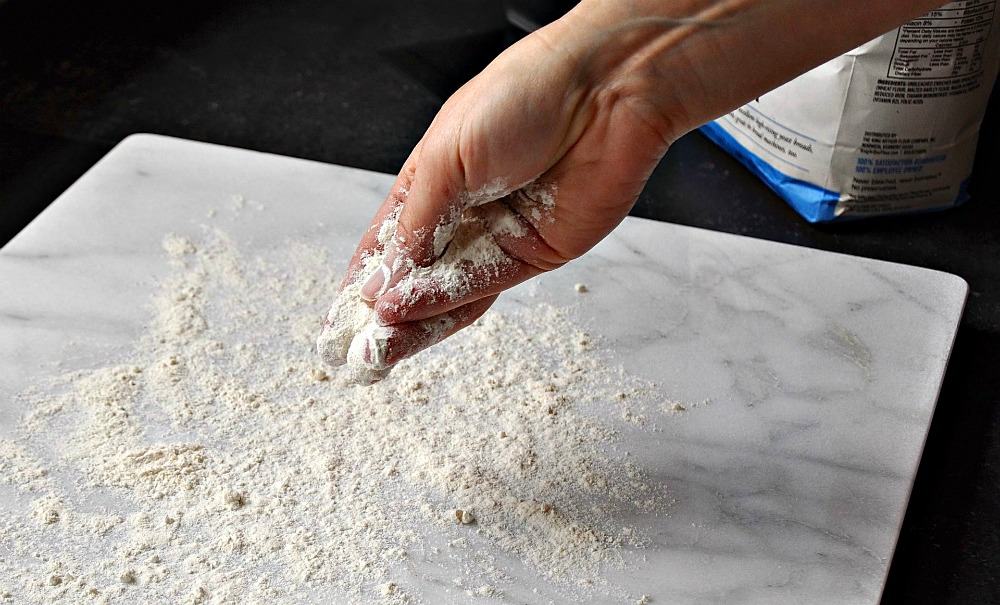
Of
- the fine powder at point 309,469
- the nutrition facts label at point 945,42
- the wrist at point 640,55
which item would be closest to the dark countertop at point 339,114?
Result: the nutrition facts label at point 945,42

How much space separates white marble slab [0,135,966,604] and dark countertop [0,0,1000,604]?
0.22 ft

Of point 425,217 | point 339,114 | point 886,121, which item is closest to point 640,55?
point 425,217

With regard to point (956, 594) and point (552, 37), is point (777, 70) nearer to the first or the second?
point (552, 37)

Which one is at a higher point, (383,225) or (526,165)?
(526,165)

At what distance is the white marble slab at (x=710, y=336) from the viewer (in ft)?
2.61

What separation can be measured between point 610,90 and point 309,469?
1.22 ft

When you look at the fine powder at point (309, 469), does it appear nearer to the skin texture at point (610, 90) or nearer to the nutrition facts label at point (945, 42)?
the skin texture at point (610, 90)

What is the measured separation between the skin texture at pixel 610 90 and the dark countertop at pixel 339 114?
1.25 feet

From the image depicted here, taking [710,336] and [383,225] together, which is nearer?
[383,225]

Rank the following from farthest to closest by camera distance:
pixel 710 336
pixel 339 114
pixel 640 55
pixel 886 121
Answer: pixel 339 114, pixel 886 121, pixel 710 336, pixel 640 55

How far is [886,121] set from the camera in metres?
1.09

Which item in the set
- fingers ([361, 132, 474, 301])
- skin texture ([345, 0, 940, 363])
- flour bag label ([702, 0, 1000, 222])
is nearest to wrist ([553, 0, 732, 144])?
skin texture ([345, 0, 940, 363])

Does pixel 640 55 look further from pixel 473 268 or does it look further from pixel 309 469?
Answer: pixel 309 469

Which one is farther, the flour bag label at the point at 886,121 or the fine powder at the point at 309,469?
the flour bag label at the point at 886,121
